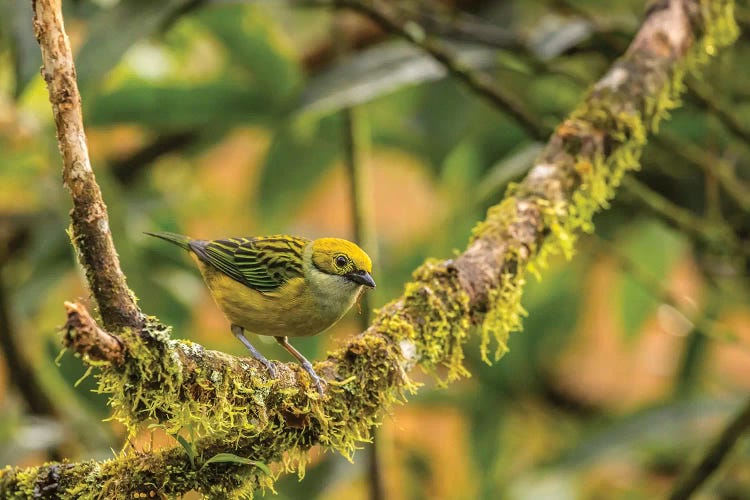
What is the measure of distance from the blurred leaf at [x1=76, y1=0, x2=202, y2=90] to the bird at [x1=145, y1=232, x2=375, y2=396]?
622 mm

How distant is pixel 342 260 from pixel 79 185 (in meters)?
0.70

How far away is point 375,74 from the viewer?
2.59 metres

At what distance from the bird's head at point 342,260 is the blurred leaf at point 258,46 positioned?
1.21 metres

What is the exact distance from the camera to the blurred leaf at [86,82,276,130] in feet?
9.48

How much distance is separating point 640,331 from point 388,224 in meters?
3.68

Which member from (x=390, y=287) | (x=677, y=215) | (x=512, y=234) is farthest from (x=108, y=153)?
(x=512, y=234)

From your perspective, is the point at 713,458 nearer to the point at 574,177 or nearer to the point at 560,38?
the point at 574,177

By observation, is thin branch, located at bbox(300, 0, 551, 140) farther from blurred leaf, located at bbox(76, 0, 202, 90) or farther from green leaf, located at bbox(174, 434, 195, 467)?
green leaf, located at bbox(174, 434, 195, 467)

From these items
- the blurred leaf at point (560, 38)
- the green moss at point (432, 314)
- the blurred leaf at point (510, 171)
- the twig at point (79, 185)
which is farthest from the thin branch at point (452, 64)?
the twig at point (79, 185)

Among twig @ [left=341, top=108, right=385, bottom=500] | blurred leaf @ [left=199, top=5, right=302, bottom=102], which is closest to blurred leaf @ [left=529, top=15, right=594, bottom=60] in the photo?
twig @ [left=341, top=108, right=385, bottom=500]

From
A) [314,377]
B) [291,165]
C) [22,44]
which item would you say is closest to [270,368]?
[314,377]

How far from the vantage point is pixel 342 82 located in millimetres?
2590

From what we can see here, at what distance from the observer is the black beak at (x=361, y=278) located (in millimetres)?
1724

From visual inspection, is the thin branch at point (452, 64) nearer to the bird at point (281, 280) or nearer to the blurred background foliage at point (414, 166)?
the blurred background foliage at point (414, 166)
